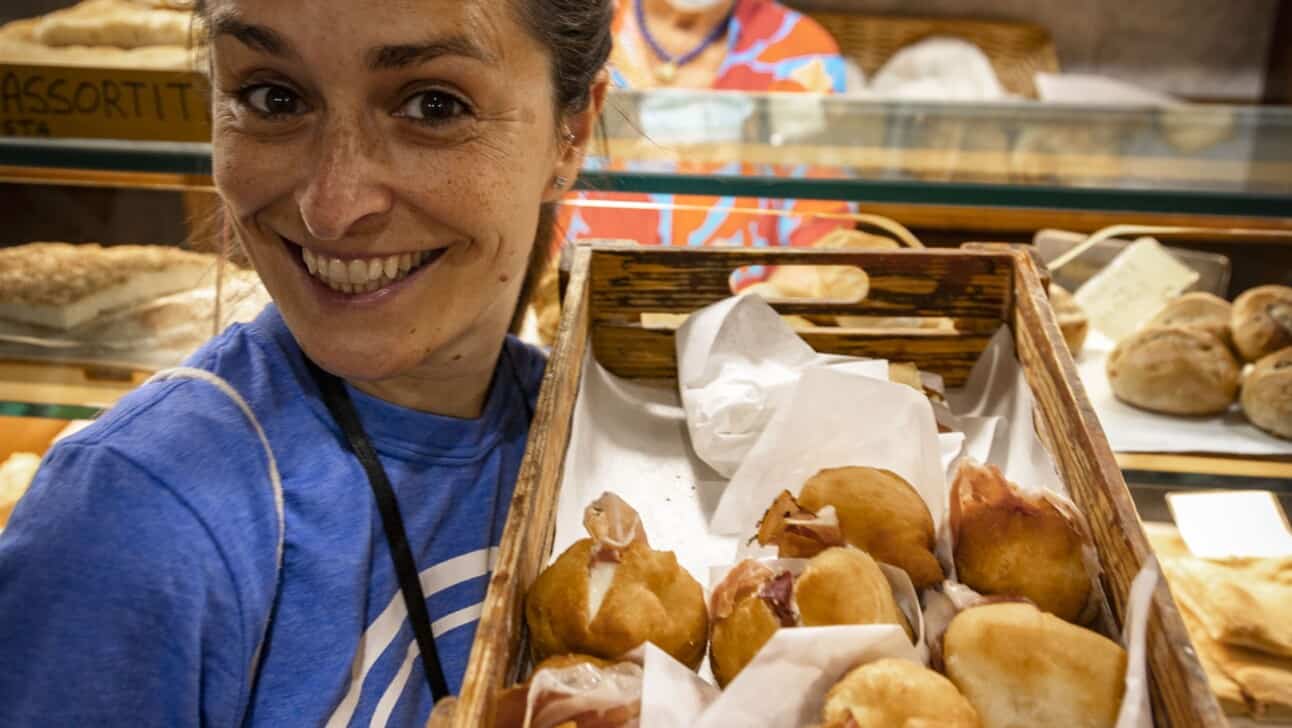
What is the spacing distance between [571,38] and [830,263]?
41 cm

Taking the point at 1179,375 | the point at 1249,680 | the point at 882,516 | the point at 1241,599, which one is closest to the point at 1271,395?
the point at 1179,375

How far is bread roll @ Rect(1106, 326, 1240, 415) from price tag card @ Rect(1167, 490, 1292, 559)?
0.65 feet

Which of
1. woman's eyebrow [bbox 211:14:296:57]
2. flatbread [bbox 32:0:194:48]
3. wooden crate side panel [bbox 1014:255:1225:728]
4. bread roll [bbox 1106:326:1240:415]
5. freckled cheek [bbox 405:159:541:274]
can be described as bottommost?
bread roll [bbox 1106:326:1240:415]

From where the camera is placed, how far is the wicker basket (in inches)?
136

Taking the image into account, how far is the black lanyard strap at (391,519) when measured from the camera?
958mm

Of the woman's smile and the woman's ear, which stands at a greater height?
the woman's ear

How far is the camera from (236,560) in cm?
87

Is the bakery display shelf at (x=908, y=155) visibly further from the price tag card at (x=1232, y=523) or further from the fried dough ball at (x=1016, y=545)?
the fried dough ball at (x=1016, y=545)

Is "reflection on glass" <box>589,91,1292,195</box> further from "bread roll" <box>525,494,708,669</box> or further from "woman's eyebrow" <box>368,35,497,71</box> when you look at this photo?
"bread roll" <box>525,494,708,669</box>

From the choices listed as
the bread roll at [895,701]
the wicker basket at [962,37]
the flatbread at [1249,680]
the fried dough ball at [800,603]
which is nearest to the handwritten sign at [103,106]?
the fried dough ball at [800,603]

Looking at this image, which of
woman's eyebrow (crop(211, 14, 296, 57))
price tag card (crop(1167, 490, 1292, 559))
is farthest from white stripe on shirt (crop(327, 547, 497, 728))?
price tag card (crop(1167, 490, 1292, 559))

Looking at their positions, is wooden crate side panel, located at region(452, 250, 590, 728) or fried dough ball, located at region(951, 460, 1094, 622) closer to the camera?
wooden crate side panel, located at region(452, 250, 590, 728)

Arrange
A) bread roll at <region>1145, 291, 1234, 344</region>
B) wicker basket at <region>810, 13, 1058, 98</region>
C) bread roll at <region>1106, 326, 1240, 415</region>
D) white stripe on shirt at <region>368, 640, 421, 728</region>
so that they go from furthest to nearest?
wicker basket at <region>810, 13, 1058, 98</region>, bread roll at <region>1145, 291, 1234, 344</region>, bread roll at <region>1106, 326, 1240, 415</region>, white stripe on shirt at <region>368, 640, 421, 728</region>

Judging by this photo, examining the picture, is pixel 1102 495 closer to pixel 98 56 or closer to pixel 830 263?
pixel 830 263
